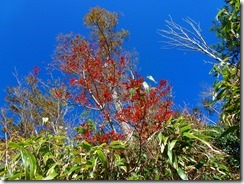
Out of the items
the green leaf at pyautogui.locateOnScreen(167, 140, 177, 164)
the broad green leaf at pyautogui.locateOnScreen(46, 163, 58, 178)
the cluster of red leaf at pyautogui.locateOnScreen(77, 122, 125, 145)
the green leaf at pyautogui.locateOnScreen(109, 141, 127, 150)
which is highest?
the cluster of red leaf at pyautogui.locateOnScreen(77, 122, 125, 145)

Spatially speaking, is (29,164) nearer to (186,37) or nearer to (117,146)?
(117,146)

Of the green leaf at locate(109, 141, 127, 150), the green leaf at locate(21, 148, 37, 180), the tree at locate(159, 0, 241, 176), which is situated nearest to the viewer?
the green leaf at locate(21, 148, 37, 180)

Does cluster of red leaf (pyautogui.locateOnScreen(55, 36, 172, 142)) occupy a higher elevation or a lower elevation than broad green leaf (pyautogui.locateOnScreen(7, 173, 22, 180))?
higher

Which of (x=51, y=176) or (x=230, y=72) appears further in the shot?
(x=230, y=72)

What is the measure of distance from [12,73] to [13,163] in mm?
990

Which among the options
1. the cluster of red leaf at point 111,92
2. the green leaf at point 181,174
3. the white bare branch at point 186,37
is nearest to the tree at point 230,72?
the cluster of red leaf at point 111,92

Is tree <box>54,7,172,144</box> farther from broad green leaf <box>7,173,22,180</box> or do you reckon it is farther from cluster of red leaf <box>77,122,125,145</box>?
broad green leaf <box>7,173,22,180</box>

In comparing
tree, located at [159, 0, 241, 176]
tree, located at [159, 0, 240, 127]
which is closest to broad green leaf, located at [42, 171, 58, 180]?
tree, located at [159, 0, 241, 176]

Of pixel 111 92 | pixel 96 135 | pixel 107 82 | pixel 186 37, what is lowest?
pixel 96 135

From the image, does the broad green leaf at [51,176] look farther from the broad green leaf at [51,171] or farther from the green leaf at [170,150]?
the green leaf at [170,150]

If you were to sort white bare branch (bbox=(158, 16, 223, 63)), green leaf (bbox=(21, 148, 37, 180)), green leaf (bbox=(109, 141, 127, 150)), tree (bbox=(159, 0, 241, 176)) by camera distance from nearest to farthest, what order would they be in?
green leaf (bbox=(21, 148, 37, 180))
green leaf (bbox=(109, 141, 127, 150))
tree (bbox=(159, 0, 241, 176))
white bare branch (bbox=(158, 16, 223, 63))

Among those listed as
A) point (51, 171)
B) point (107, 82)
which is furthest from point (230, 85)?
point (107, 82)

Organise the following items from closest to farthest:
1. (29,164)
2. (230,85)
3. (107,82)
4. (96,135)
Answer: (29,164), (230,85), (96,135), (107,82)

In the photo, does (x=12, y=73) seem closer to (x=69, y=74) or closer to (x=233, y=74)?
(x=233, y=74)
